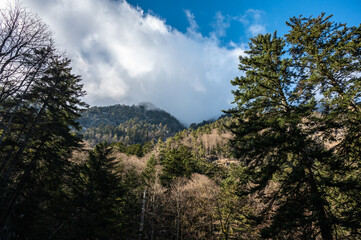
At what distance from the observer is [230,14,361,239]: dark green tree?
5.54 meters

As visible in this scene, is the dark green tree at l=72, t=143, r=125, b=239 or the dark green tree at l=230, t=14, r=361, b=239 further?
the dark green tree at l=72, t=143, r=125, b=239

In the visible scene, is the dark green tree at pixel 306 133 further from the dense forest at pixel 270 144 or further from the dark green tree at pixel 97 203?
the dark green tree at pixel 97 203

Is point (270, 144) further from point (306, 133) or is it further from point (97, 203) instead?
point (97, 203)

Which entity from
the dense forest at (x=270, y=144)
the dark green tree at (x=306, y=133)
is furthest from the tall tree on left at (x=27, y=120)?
the dark green tree at (x=306, y=133)

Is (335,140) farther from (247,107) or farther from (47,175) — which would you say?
(47,175)

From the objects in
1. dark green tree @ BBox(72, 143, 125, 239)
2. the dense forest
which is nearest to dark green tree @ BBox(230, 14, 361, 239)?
the dense forest

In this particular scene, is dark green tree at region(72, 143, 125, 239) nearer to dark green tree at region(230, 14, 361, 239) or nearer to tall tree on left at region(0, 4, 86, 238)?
tall tree on left at region(0, 4, 86, 238)

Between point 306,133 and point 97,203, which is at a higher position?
point 306,133

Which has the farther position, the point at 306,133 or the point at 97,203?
the point at 97,203

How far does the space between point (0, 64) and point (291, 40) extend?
50.5 feet

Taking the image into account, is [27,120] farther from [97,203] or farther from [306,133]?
[306,133]

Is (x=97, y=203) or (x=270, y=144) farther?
(x=97, y=203)

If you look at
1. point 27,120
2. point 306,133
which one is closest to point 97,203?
point 27,120

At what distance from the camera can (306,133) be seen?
19.8ft
